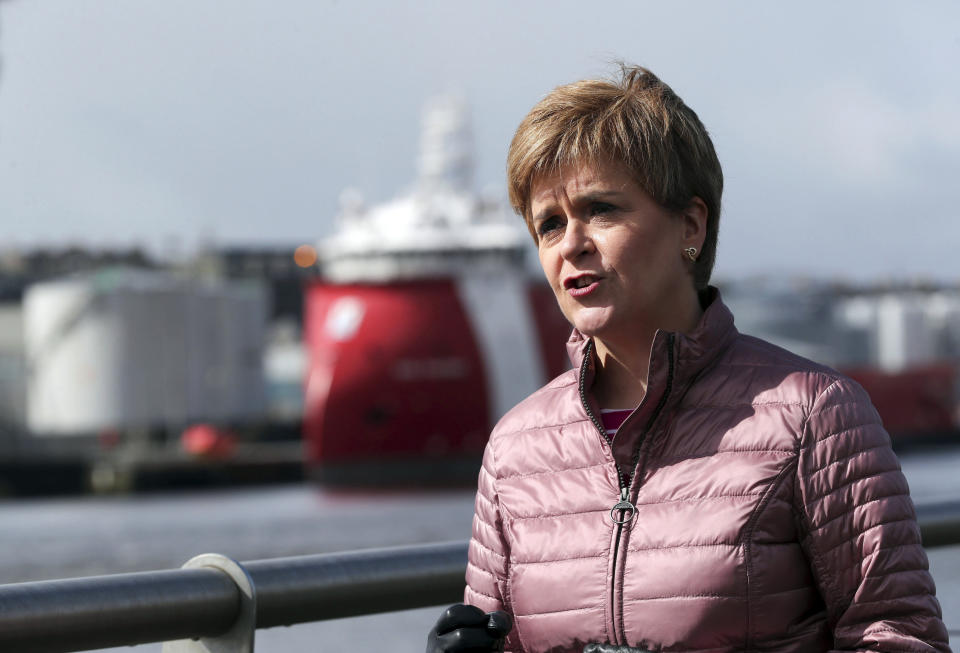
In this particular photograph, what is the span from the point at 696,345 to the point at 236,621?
1.01 m

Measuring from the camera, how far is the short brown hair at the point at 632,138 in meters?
1.74

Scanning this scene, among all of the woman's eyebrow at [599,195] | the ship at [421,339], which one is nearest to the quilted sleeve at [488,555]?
the woman's eyebrow at [599,195]

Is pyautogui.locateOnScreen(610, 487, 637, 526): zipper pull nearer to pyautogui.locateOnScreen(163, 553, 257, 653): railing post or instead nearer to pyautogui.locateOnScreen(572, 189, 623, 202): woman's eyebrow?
pyautogui.locateOnScreen(572, 189, 623, 202): woman's eyebrow

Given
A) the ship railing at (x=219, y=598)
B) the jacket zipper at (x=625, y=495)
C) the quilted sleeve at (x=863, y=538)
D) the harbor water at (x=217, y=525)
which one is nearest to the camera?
the quilted sleeve at (x=863, y=538)

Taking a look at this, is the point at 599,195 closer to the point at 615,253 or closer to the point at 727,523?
the point at 615,253

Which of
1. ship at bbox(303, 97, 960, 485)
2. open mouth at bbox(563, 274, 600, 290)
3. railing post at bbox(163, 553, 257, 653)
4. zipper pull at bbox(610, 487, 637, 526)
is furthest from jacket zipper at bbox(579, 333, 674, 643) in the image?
ship at bbox(303, 97, 960, 485)

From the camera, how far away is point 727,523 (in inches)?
64.2

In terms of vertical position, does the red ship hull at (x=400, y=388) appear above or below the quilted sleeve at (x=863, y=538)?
below

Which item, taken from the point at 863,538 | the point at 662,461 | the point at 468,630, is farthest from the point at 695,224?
the point at 468,630

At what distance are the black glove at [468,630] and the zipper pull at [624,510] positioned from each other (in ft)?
0.57

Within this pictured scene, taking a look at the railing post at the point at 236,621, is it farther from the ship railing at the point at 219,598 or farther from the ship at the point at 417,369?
the ship at the point at 417,369

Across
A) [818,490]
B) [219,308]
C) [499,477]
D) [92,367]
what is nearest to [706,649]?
[818,490]

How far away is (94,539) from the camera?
2059 cm

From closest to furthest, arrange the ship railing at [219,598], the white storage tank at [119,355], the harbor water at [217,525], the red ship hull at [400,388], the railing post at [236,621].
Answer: the ship railing at [219,598] → the railing post at [236,621] → the harbor water at [217,525] → the red ship hull at [400,388] → the white storage tank at [119,355]
